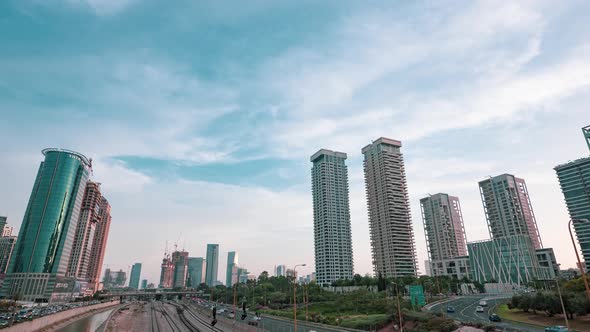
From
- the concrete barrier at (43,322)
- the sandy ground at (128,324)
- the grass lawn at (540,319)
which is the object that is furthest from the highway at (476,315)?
the concrete barrier at (43,322)

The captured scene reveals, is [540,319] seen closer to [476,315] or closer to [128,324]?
[476,315]

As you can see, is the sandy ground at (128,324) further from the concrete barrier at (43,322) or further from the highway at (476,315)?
the highway at (476,315)

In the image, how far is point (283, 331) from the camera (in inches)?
2692

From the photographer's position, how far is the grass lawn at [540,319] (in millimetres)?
57875

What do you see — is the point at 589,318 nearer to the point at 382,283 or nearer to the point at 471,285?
the point at 382,283

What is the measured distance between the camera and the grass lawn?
57.9 meters

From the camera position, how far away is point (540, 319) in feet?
227

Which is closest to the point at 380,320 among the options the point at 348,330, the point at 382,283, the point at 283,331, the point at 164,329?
the point at 348,330

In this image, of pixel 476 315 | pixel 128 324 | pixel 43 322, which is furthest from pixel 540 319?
pixel 43 322

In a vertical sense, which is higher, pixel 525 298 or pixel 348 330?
pixel 525 298

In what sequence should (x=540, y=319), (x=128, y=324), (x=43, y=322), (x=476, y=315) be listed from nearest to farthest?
(x=540, y=319) → (x=476, y=315) → (x=43, y=322) → (x=128, y=324)

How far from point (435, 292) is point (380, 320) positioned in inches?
4405

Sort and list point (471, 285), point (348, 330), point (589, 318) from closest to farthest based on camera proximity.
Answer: point (589, 318) < point (348, 330) < point (471, 285)

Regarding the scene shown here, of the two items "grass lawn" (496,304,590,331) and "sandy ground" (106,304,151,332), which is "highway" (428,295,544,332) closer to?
"grass lawn" (496,304,590,331)
